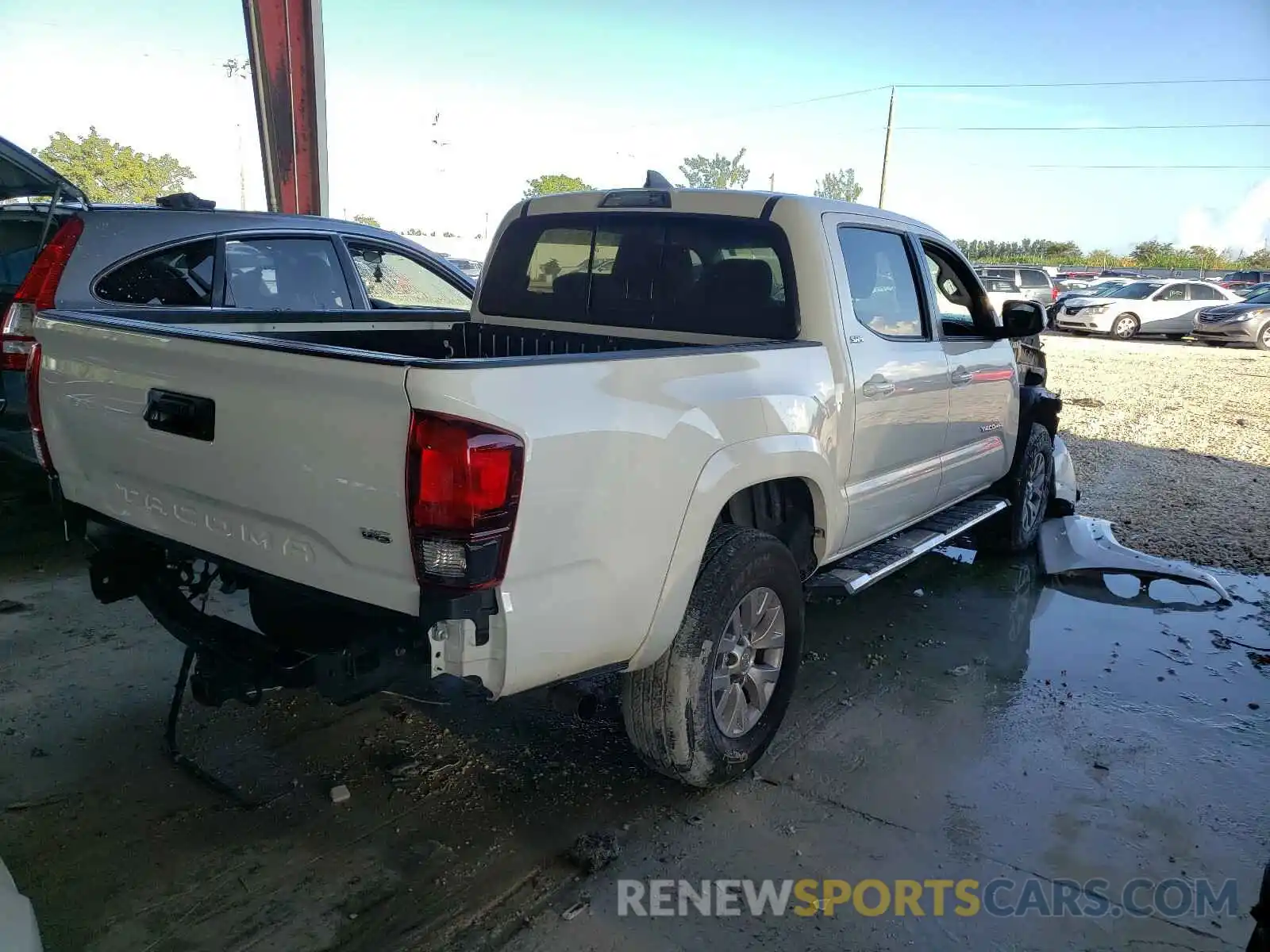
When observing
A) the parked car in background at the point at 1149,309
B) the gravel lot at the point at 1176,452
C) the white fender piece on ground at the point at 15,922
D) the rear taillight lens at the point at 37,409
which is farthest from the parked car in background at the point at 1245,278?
the white fender piece on ground at the point at 15,922

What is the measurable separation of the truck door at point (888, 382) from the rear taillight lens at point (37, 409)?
285 cm

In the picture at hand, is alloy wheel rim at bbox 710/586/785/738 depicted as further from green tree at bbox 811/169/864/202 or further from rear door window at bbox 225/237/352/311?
green tree at bbox 811/169/864/202

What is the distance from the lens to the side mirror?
15.9 ft

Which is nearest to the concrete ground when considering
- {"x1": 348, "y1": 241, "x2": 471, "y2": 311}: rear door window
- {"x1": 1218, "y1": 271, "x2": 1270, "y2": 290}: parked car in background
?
{"x1": 348, "y1": 241, "x2": 471, "y2": 311}: rear door window

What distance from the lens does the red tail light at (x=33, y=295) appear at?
478 centimetres

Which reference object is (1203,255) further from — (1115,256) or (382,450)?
(382,450)

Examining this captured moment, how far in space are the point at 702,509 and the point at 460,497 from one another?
903mm

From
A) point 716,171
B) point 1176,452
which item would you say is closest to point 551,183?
point 716,171

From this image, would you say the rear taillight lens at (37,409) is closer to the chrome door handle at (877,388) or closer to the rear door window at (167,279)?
the rear door window at (167,279)

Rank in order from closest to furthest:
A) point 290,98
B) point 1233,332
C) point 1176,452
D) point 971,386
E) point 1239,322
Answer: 1. point 971,386
2. point 1176,452
3. point 290,98
4. point 1239,322
5. point 1233,332

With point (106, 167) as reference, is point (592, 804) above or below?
below

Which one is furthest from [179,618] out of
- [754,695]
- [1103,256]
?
[1103,256]

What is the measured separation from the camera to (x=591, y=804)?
3.11 metres

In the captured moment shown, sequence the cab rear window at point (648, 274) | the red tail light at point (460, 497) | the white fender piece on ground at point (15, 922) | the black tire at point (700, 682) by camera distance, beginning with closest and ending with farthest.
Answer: the white fender piece on ground at point (15, 922) < the red tail light at point (460, 497) < the black tire at point (700, 682) < the cab rear window at point (648, 274)
